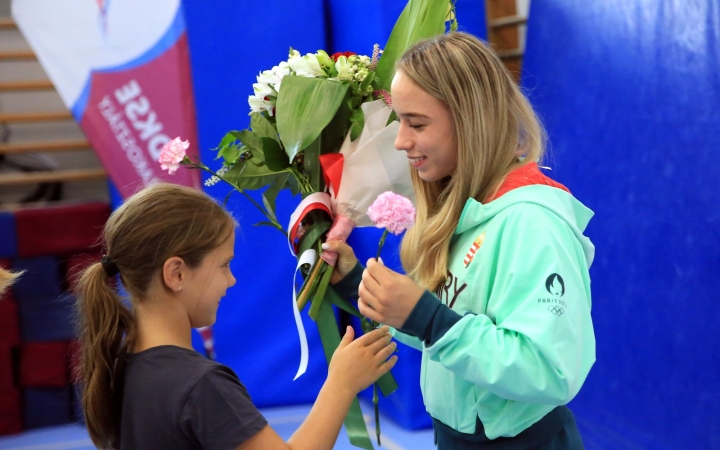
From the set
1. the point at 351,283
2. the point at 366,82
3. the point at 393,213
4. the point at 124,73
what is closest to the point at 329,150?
the point at 366,82

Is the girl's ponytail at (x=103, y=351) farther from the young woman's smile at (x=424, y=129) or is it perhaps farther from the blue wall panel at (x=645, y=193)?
the blue wall panel at (x=645, y=193)

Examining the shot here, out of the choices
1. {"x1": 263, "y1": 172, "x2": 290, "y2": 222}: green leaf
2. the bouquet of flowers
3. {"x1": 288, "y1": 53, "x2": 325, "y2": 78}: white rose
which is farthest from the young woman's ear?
{"x1": 288, "y1": 53, "x2": 325, "y2": 78}: white rose

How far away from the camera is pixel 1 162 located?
4.58 m

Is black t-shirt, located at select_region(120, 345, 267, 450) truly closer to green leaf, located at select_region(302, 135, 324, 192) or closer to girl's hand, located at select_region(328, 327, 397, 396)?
girl's hand, located at select_region(328, 327, 397, 396)

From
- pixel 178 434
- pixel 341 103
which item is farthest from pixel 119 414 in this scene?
pixel 341 103

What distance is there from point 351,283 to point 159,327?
0.42 meters

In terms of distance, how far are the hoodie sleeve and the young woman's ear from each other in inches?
16.7

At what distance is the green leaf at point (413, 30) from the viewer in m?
1.50

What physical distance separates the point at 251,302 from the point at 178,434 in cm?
259

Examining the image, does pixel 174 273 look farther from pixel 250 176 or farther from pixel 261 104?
pixel 261 104

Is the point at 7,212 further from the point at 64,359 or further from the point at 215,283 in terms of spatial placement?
the point at 215,283

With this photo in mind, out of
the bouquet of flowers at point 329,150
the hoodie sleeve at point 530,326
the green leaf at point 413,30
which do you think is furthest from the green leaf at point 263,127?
the hoodie sleeve at point 530,326

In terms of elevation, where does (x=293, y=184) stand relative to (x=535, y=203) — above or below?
below

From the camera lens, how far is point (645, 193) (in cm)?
239
